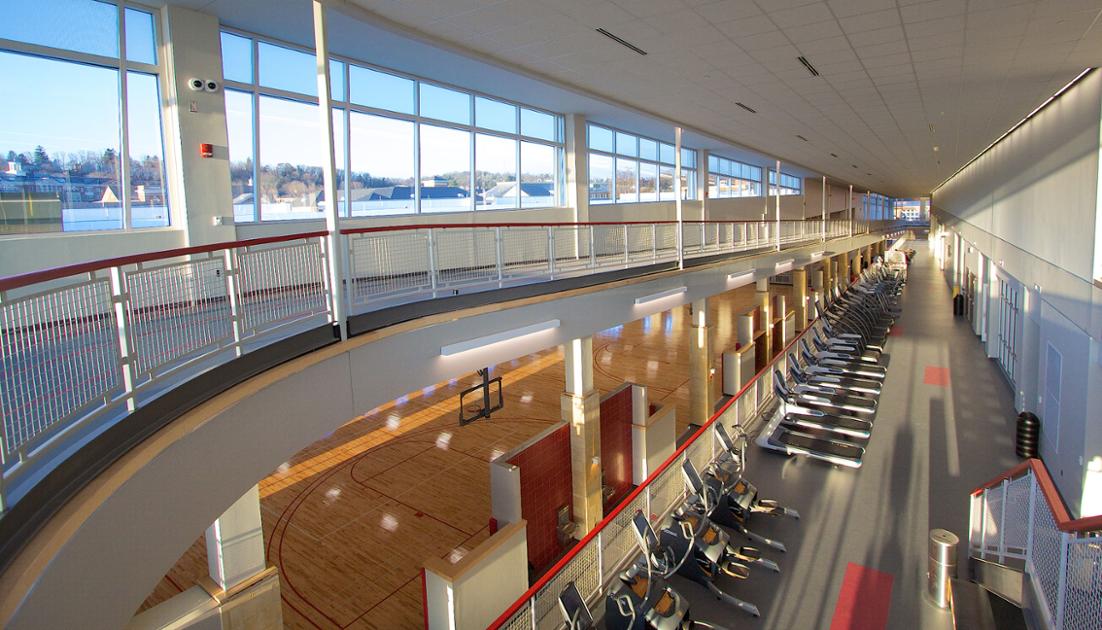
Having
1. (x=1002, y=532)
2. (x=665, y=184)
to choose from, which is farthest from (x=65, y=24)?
(x=665, y=184)

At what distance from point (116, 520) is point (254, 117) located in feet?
28.6

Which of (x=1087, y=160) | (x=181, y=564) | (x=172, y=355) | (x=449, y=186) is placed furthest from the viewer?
(x=449, y=186)

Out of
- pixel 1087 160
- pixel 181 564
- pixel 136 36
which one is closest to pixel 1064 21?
pixel 1087 160

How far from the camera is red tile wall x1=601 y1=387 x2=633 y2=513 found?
10.5 metres

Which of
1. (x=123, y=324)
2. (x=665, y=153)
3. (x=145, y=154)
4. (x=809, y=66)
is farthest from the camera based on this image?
(x=665, y=153)

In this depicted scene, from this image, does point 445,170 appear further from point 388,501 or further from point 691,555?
point 691,555

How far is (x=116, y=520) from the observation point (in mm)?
2510

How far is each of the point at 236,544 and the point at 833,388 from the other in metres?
12.1

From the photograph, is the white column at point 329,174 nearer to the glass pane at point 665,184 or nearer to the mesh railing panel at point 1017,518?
the mesh railing panel at point 1017,518

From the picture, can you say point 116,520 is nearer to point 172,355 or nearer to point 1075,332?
point 172,355

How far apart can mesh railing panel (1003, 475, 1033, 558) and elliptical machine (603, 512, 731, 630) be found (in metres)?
3.15

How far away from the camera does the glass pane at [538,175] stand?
15.5 m

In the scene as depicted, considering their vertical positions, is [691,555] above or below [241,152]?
below

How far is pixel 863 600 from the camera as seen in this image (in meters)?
6.41
